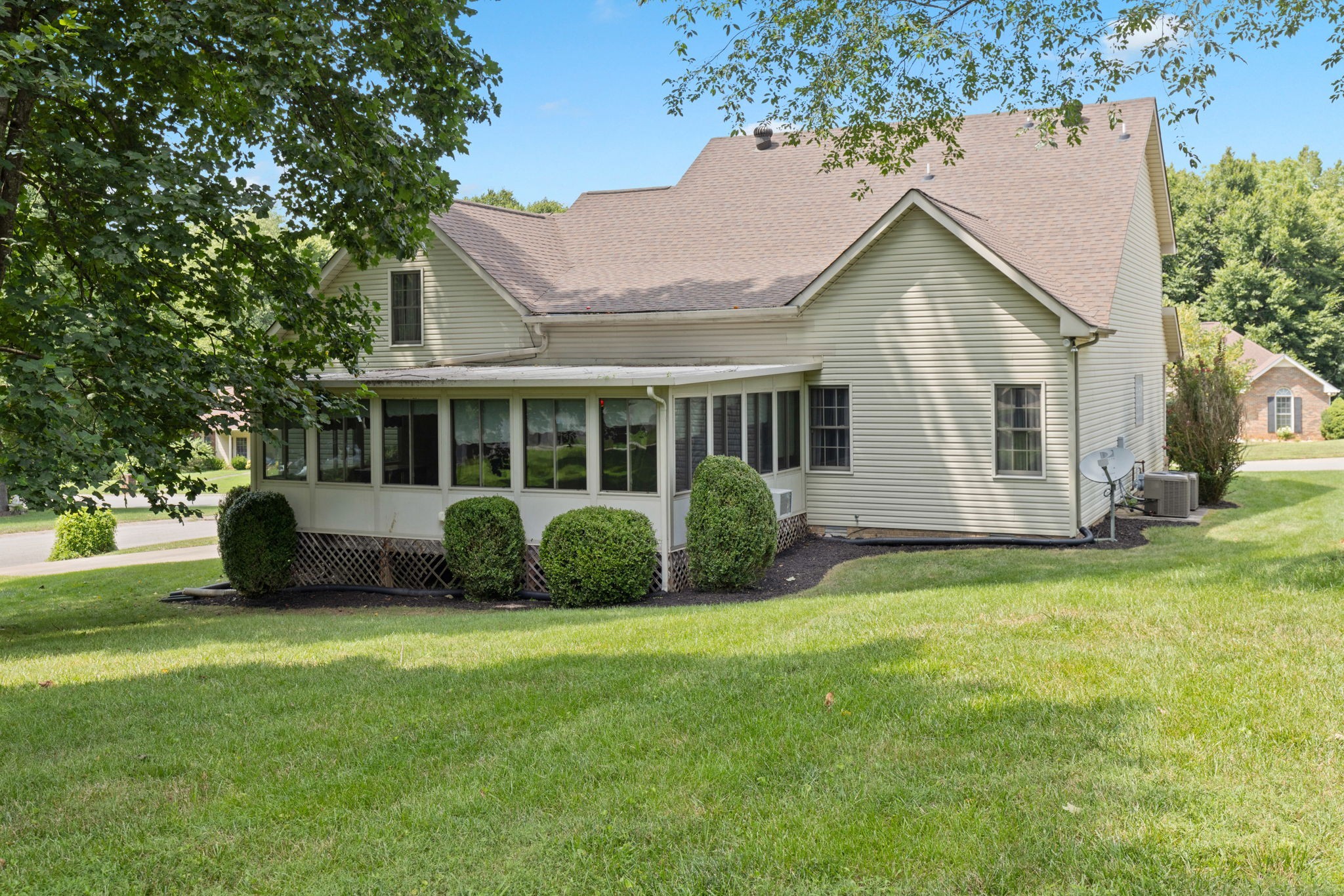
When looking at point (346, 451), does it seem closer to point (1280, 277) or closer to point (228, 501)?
point (228, 501)

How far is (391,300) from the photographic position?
22.2 meters

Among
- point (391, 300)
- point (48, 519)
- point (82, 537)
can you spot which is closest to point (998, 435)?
point (391, 300)

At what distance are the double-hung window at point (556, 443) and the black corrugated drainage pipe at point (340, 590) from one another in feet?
5.47

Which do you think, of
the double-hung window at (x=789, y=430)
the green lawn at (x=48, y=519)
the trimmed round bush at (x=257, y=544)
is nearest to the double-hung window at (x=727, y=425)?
the double-hung window at (x=789, y=430)

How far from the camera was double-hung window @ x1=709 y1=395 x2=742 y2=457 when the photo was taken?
640 inches

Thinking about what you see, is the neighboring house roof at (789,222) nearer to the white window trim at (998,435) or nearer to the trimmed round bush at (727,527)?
the white window trim at (998,435)

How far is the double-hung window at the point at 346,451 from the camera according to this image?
17.5 m

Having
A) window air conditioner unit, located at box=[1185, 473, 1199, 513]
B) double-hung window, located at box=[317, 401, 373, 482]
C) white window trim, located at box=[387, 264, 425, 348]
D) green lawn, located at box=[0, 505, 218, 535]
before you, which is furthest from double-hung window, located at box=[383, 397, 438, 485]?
green lawn, located at box=[0, 505, 218, 535]

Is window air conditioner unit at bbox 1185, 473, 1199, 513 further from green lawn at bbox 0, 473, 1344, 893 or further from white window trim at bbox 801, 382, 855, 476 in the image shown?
green lawn at bbox 0, 473, 1344, 893

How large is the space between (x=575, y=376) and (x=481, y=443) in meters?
2.31

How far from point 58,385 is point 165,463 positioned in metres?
2.98

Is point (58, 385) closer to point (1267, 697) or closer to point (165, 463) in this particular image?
point (165, 463)

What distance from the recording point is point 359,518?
Result: 17.5 meters

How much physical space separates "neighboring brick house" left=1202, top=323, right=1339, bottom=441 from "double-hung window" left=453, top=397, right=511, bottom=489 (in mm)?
43303
